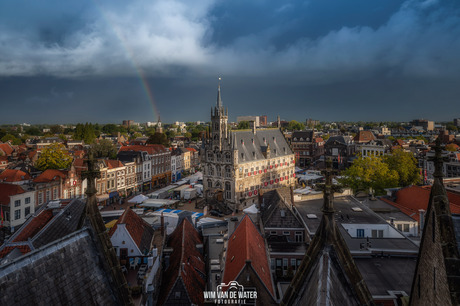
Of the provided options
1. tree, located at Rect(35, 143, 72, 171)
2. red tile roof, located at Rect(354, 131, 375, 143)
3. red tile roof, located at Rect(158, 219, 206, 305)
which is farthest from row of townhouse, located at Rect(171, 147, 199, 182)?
red tile roof, located at Rect(354, 131, 375, 143)

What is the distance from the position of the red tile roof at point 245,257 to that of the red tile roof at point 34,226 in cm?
1533

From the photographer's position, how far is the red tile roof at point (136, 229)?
994 inches

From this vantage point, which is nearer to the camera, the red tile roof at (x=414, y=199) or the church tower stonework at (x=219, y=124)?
the red tile roof at (x=414, y=199)

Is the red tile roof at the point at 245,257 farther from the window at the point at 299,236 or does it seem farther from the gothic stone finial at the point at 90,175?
the gothic stone finial at the point at 90,175

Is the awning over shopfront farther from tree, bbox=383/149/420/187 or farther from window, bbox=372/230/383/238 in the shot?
tree, bbox=383/149/420/187

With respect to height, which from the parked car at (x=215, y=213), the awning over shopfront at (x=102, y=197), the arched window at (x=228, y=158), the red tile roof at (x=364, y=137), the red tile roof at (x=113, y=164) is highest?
the red tile roof at (x=364, y=137)

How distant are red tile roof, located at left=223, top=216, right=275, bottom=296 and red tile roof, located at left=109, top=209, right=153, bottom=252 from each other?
8.74m

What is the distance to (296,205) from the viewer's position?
32875 millimetres

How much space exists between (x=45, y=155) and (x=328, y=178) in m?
64.5

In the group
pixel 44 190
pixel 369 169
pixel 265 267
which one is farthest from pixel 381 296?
pixel 44 190

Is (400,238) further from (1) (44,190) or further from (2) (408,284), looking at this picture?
(1) (44,190)

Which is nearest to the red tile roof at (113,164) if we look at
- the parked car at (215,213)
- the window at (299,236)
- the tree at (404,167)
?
the parked car at (215,213)

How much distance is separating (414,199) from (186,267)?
31066 mm

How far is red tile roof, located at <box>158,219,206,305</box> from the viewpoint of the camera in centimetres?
1720
